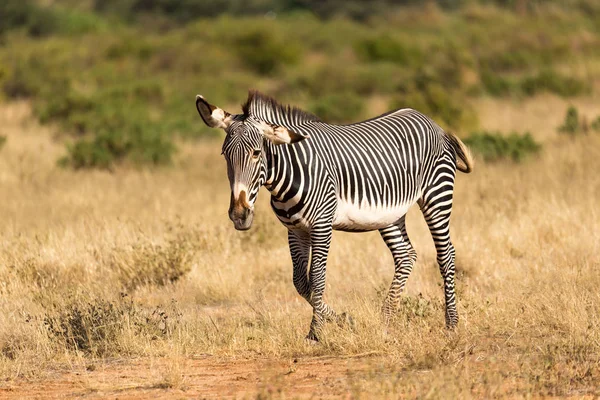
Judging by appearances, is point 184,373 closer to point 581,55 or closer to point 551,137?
point 551,137

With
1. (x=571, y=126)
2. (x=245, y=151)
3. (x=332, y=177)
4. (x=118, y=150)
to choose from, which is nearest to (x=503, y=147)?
(x=571, y=126)

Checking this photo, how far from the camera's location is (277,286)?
968 centimetres

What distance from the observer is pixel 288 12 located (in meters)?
64.2

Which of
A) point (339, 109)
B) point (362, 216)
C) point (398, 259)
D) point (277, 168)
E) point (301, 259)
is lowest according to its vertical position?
point (339, 109)

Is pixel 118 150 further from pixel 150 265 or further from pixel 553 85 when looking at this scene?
pixel 553 85

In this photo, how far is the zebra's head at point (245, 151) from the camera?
256 inches

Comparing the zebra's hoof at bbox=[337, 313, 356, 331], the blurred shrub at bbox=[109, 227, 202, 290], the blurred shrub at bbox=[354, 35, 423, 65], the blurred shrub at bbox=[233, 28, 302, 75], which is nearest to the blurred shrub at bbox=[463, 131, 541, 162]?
the blurred shrub at bbox=[109, 227, 202, 290]

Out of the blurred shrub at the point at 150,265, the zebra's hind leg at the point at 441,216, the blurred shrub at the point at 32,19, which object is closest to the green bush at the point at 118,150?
the blurred shrub at the point at 150,265

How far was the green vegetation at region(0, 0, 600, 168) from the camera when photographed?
67.3 ft

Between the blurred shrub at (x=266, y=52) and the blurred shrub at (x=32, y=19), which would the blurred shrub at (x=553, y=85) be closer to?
the blurred shrub at (x=266, y=52)

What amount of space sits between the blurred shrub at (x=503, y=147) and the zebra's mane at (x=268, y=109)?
28.5 ft

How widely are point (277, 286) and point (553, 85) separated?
56.8 feet

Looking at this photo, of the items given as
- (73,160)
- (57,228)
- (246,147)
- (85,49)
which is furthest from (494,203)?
(85,49)

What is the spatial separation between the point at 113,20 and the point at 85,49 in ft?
83.2
